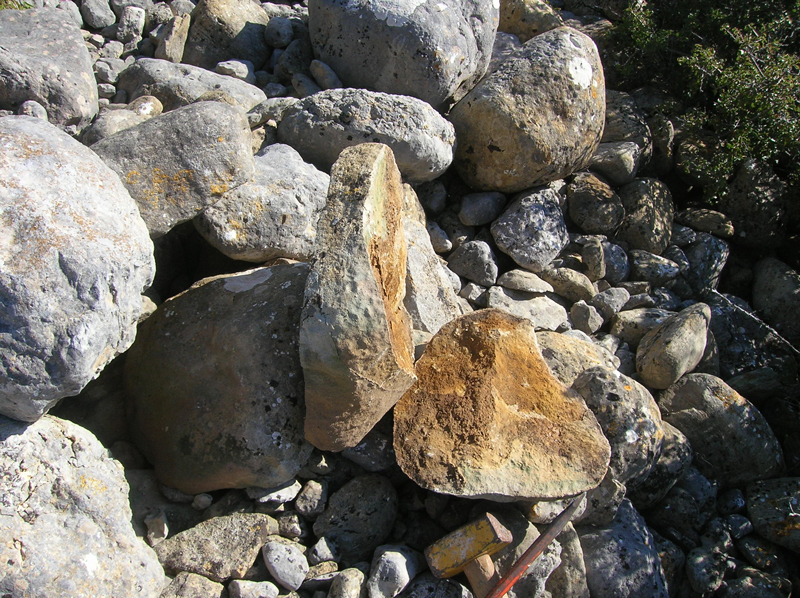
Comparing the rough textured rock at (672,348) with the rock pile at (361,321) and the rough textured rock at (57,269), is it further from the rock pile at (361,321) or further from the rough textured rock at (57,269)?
the rough textured rock at (57,269)

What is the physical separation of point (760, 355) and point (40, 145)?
15.7 ft

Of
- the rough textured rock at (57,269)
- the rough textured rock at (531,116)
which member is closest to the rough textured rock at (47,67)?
the rough textured rock at (57,269)

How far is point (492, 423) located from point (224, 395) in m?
1.21

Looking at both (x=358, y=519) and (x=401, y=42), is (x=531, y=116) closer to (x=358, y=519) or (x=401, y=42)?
(x=401, y=42)

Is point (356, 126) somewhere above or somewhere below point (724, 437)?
above

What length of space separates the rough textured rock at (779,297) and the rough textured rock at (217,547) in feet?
14.4

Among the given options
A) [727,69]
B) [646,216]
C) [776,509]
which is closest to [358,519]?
[776,509]

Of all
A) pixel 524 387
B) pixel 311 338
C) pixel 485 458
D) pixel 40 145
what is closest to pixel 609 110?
pixel 524 387

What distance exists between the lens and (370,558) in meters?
2.70

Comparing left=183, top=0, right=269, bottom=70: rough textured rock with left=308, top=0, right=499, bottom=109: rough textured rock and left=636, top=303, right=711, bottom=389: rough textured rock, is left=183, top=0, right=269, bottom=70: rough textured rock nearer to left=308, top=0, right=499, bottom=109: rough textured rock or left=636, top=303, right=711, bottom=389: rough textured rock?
left=308, top=0, right=499, bottom=109: rough textured rock

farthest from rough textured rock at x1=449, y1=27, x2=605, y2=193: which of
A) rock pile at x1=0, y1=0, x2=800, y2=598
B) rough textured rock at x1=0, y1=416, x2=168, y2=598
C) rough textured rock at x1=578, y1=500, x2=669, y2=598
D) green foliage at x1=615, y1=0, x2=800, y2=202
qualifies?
rough textured rock at x1=0, y1=416, x2=168, y2=598

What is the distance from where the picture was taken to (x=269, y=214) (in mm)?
3064

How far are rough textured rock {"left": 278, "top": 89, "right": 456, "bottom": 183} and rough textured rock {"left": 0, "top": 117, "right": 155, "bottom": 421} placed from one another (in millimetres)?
1611

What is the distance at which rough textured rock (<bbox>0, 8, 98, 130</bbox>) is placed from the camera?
11.0 feet
